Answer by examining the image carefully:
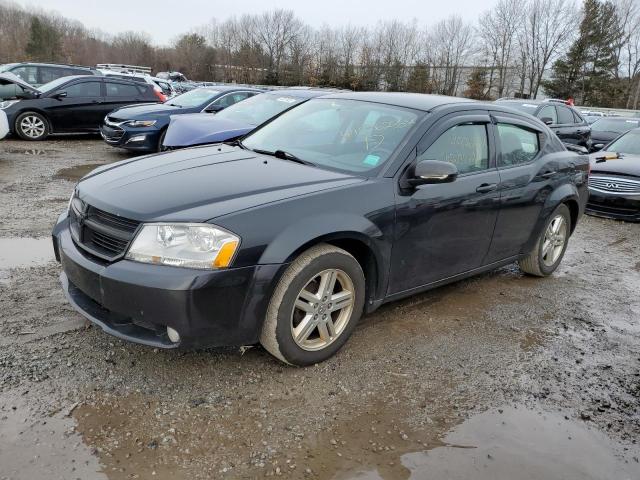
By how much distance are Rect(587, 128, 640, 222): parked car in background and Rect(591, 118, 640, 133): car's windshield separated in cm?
714

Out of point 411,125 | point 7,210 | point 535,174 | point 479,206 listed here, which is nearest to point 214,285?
point 411,125

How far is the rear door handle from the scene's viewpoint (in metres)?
4.02

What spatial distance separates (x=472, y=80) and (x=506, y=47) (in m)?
6.78

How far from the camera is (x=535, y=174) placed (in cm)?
463

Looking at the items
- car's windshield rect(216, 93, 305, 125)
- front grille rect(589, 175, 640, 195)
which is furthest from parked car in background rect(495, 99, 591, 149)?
car's windshield rect(216, 93, 305, 125)

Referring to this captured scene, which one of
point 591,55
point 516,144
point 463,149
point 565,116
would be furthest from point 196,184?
point 591,55

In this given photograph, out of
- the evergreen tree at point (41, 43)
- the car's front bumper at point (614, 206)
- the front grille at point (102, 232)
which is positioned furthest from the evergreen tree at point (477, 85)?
the front grille at point (102, 232)

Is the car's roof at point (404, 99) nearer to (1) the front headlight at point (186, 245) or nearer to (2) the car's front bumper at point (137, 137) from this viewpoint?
(1) the front headlight at point (186, 245)

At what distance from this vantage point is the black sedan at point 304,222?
275 cm

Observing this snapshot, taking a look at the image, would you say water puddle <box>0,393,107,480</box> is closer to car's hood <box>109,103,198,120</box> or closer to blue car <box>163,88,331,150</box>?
blue car <box>163,88,331,150</box>

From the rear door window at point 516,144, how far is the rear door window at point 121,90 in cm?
1074

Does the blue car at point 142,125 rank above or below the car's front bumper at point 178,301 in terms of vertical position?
above

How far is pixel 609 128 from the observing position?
50.3 feet

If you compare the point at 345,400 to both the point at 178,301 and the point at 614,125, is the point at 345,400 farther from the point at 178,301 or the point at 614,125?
the point at 614,125
